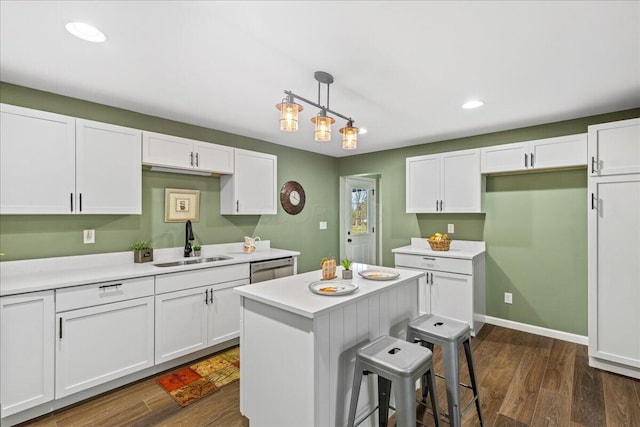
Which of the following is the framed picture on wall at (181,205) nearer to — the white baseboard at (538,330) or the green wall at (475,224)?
the green wall at (475,224)

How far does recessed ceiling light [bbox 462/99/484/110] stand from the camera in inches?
111

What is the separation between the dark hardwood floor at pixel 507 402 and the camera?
2.10 metres

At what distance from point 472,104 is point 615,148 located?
4.13ft

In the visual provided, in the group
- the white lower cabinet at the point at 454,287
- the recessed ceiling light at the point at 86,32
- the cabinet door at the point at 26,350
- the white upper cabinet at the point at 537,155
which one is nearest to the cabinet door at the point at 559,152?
the white upper cabinet at the point at 537,155

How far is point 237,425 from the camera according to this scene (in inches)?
81.2

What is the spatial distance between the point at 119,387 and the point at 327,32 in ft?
10.1

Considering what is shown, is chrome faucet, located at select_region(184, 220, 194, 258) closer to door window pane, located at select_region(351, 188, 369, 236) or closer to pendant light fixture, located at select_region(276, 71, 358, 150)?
pendant light fixture, located at select_region(276, 71, 358, 150)

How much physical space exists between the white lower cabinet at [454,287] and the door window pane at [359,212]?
1781 mm

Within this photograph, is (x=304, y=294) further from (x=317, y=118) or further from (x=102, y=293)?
(x=102, y=293)

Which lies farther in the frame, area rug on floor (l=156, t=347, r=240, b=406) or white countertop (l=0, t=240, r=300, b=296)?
area rug on floor (l=156, t=347, r=240, b=406)

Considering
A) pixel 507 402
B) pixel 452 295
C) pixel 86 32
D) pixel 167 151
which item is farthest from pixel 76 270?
pixel 452 295

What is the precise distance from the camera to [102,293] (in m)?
2.35

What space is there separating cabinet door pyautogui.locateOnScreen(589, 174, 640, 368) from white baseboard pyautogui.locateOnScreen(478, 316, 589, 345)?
0.64 metres

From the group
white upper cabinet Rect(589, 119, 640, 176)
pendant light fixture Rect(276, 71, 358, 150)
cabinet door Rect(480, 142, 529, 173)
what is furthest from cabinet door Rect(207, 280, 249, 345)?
white upper cabinet Rect(589, 119, 640, 176)
